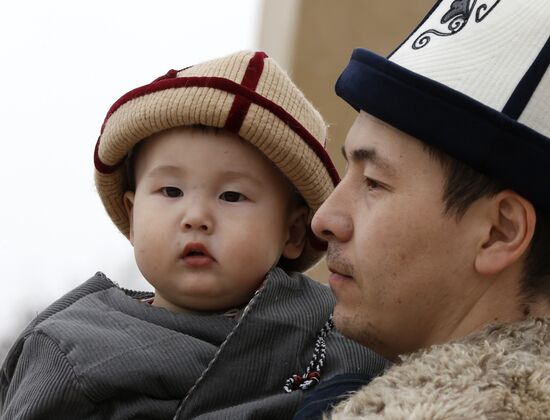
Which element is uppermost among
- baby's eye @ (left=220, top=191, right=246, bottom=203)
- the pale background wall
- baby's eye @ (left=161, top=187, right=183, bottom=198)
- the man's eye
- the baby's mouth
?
the pale background wall

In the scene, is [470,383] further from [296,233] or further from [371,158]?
[296,233]

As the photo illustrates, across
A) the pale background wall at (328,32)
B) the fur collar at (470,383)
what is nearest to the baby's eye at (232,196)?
the fur collar at (470,383)

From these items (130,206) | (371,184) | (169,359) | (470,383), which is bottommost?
(169,359)

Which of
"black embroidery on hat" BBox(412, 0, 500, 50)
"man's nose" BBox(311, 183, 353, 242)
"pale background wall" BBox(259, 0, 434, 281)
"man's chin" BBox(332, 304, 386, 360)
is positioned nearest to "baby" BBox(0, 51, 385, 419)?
"man's chin" BBox(332, 304, 386, 360)

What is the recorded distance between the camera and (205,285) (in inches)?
71.6

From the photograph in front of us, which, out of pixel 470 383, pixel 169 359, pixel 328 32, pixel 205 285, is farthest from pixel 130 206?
pixel 328 32

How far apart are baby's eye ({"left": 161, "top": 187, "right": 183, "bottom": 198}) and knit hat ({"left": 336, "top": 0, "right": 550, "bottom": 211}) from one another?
48 cm

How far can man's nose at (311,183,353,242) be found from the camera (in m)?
1.54

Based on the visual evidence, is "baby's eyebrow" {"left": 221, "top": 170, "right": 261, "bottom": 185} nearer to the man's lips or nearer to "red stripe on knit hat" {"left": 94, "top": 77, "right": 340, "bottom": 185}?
"red stripe on knit hat" {"left": 94, "top": 77, "right": 340, "bottom": 185}

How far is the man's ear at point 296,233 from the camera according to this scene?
6.51ft

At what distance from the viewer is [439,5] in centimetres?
160

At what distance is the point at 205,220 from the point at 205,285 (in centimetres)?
11

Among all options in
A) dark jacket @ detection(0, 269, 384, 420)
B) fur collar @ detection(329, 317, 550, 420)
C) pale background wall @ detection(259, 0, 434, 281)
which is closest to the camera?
fur collar @ detection(329, 317, 550, 420)

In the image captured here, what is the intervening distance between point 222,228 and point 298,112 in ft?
0.87
